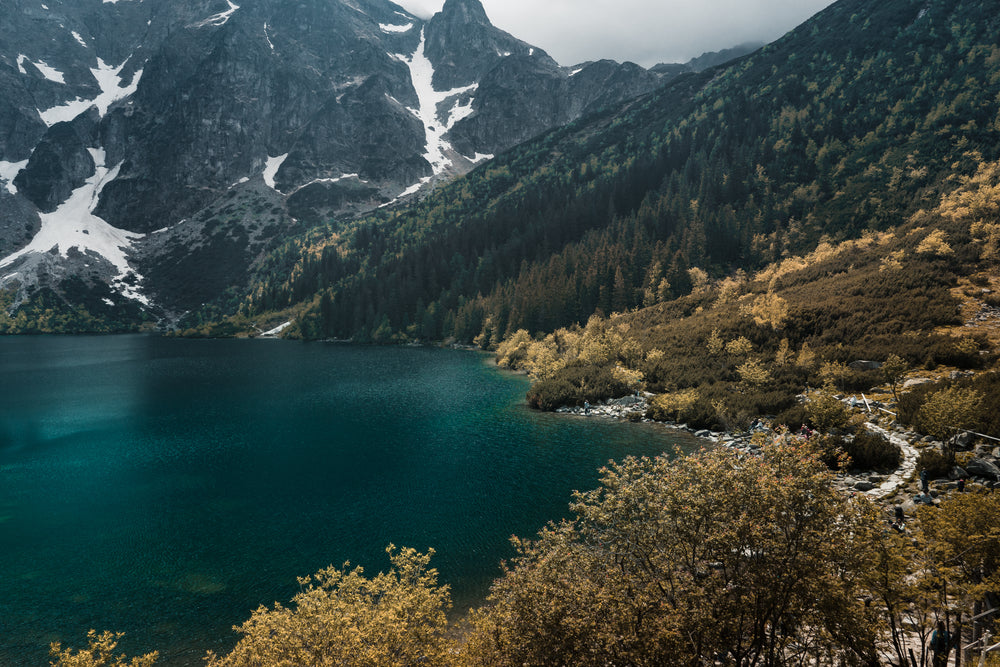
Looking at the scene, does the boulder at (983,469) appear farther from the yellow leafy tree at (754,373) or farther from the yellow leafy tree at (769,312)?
the yellow leafy tree at (769,312)

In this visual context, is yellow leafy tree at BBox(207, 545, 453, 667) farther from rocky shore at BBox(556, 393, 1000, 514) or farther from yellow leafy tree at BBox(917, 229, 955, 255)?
yellow leafy tree at BBox(917, 229, 955, 255)

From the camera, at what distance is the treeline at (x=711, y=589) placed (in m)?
13.5

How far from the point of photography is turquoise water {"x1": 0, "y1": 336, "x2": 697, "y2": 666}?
89.5 feet

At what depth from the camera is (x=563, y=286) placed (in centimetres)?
13638

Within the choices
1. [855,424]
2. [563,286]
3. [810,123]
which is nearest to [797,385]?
[855,424]

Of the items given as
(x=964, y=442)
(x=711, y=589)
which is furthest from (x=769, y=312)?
(x=711, y=589)

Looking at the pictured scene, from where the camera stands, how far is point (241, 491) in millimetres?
42531

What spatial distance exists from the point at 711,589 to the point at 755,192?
546ft

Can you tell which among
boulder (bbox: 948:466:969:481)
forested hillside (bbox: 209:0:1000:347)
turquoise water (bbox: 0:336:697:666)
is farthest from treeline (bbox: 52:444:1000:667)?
forested hillside (bbox: 209:0:1000:347)

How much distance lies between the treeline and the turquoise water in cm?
1275

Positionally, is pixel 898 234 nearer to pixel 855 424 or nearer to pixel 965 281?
pixel 965 281

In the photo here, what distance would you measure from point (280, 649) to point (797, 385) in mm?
60379

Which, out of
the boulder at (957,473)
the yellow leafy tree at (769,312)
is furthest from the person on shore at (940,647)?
the yellow leafy tree at (769,312)

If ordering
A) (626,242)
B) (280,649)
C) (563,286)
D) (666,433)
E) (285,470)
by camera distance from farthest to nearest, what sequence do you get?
(626,242), (563,286), (666,433), (285,470), (280,649)
